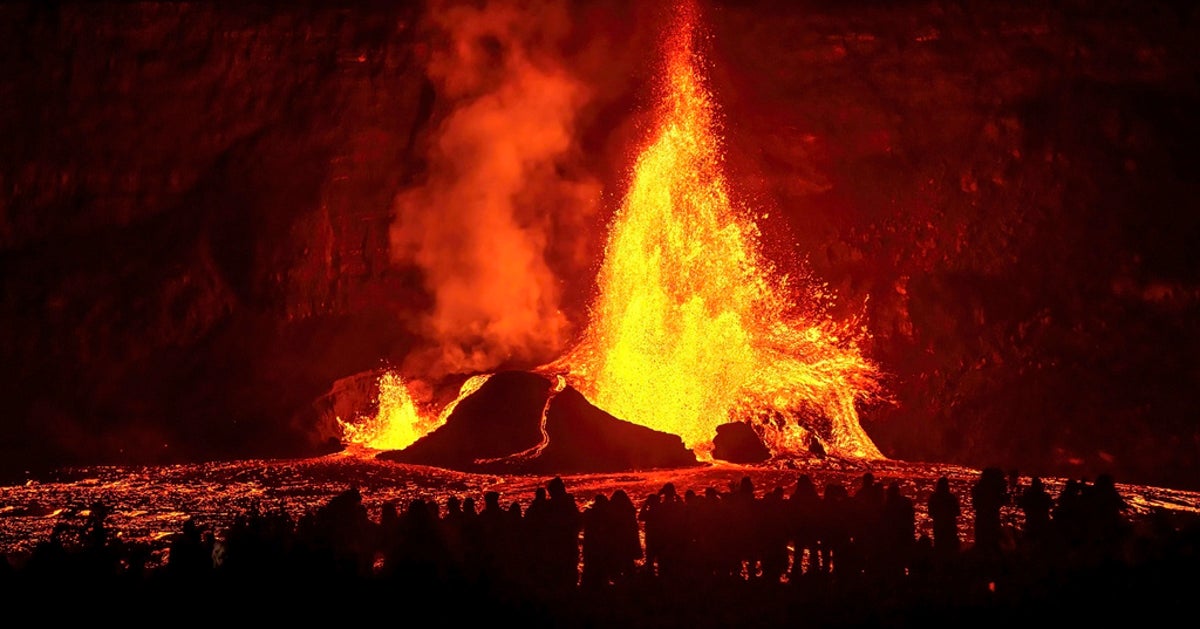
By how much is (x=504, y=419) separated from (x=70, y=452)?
15116 millimetres

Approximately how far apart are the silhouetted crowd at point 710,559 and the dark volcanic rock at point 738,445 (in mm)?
15348

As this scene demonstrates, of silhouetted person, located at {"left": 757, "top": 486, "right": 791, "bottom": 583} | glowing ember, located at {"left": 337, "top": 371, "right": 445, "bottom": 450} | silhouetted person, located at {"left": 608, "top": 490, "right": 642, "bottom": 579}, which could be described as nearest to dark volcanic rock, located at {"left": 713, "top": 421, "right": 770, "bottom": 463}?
glowing ember, located at {"left": 337, "top": 371, "right": 445, "bottom": 450}

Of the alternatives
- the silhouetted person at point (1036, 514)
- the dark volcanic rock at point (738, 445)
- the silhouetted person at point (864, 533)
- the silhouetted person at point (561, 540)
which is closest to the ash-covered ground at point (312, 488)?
the dark volcanic rock at point (738, 445)

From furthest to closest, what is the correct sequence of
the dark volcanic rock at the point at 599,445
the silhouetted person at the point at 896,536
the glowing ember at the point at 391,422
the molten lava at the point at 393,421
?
the glowing ember at the point at 391,422
the molten lava at the point at 393,421
the dark volcanic rock at the point at 599,445
the silhouetted person at the point at 896,536

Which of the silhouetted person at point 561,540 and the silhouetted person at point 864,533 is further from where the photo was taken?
the silhouetted person at point 864,533

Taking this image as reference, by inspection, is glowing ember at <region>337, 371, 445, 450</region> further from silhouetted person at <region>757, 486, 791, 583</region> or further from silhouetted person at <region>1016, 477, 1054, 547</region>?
silhouetted person at <region>1016, 477, 1054, 547</region>

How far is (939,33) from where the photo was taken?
45.4 metres

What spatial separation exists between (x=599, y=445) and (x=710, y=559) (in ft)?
48.9

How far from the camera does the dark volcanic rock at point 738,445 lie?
32188 mm

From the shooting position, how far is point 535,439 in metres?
31.0

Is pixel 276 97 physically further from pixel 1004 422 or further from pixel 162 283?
pixel 1004 422

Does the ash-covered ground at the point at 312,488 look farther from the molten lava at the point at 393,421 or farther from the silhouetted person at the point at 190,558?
the silhouetted person at the point at 190,558

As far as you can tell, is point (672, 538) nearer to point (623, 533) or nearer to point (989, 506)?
point (623, 533)

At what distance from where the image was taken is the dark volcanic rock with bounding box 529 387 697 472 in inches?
1177
